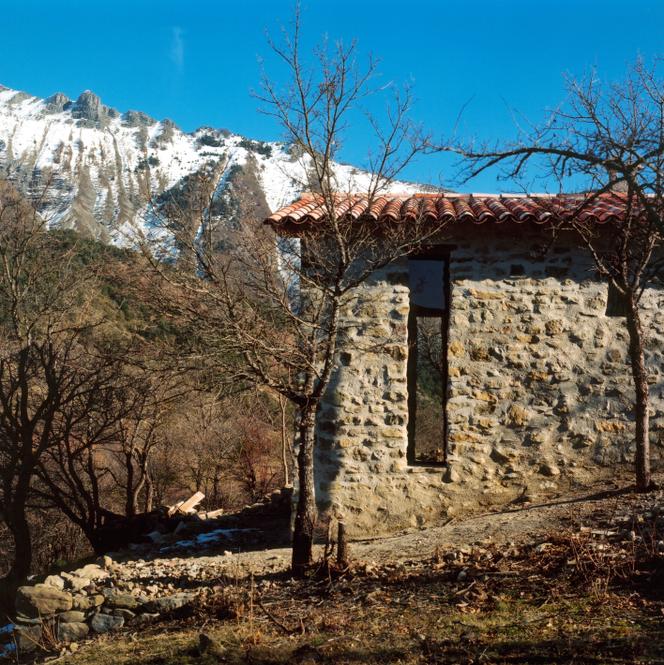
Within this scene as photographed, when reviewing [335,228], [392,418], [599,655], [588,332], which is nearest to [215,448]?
[392,418]

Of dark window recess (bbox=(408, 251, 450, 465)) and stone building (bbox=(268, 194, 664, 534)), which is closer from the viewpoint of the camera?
stone building (bbox=(268, 194, 664, 534))

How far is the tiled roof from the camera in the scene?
6.71 m

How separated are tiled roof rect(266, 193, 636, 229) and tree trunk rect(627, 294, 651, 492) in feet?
3.35

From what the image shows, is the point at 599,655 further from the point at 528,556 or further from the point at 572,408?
the point at 572,408

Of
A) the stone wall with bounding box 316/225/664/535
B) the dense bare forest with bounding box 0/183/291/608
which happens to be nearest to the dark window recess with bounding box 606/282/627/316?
the stone wall with bounding box 316/225/664/535

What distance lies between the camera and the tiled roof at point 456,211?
22.0 feet

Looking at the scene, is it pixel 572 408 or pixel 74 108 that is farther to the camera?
pixel 74 108

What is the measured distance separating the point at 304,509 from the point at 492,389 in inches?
105

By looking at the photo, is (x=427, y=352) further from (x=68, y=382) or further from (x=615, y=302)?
(x=68, y=382)

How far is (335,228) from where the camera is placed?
505 centimetres

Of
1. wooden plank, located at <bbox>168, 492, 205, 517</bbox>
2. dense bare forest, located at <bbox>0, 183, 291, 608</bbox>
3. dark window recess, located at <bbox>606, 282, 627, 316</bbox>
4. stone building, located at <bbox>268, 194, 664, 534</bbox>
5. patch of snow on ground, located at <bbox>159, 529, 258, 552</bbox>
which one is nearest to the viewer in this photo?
stone building, located at <bbox>268, 194, 664, 534</bbox>

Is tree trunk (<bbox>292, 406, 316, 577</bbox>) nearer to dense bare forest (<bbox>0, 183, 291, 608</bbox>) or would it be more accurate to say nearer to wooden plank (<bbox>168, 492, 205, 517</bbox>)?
dense bare forest (<bbox>0, 183, 291, 608</bbox>)

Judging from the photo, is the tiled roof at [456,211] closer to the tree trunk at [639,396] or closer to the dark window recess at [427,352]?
the dark window recess at [427,352]

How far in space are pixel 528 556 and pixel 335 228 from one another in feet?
9.29
